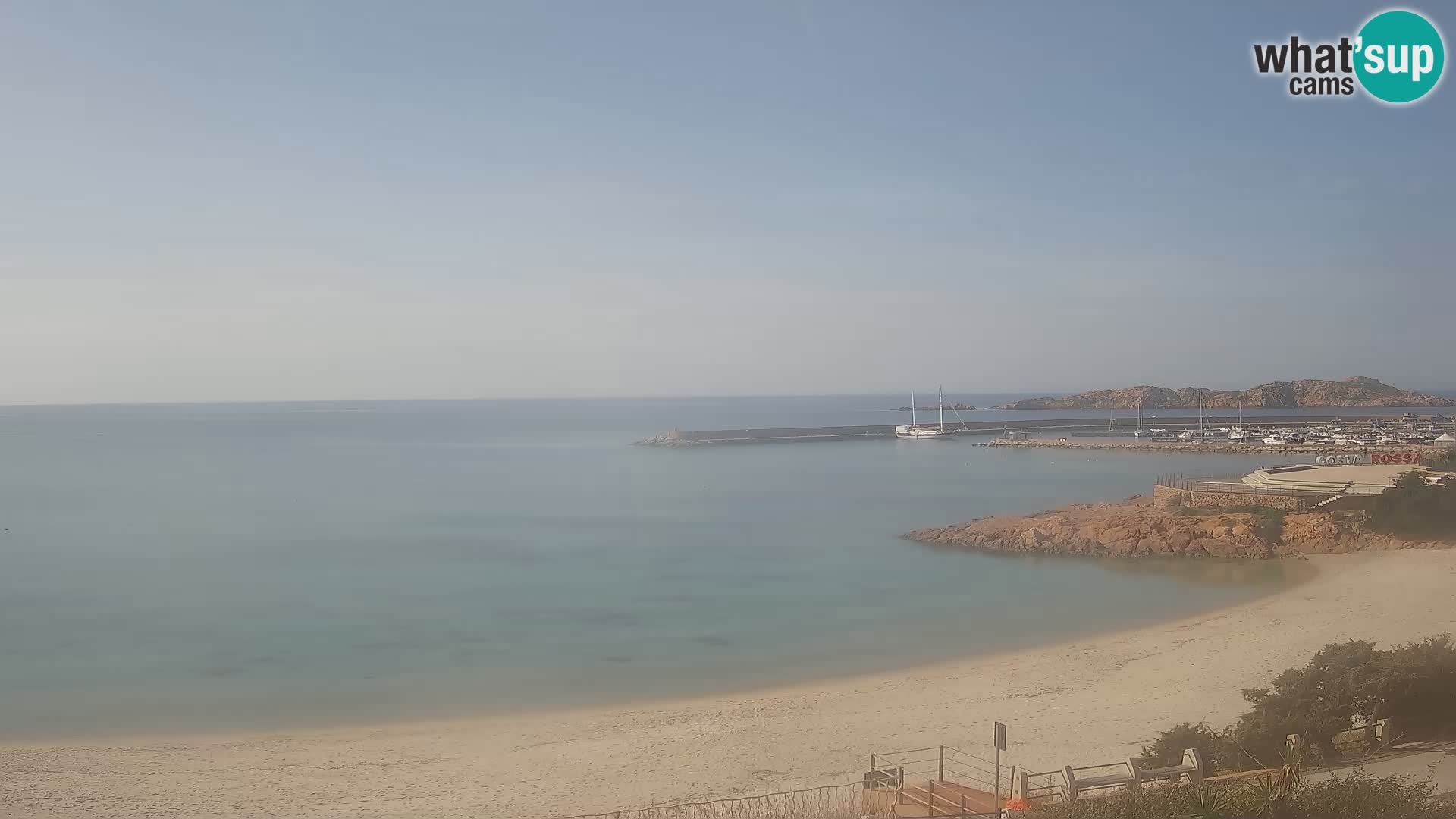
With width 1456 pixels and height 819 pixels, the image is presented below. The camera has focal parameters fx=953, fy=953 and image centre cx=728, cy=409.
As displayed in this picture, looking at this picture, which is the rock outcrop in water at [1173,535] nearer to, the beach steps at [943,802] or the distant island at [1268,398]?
the beach steps at [943,802]

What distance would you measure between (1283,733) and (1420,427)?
73953 mm

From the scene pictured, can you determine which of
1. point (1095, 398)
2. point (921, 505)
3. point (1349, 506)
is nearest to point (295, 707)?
point (1349, 506)

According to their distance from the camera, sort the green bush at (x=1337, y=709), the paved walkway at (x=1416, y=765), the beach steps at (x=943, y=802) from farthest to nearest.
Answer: the green bush at (x=1337, y=709) → the beach steps at (x=943, y=802) → the paved walkway at (x=1416, y=765)

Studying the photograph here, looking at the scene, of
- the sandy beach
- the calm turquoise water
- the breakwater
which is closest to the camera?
the sandy beach

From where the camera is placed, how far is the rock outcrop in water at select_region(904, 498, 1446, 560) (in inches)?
945

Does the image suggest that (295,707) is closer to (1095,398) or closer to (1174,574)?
(1174,574)

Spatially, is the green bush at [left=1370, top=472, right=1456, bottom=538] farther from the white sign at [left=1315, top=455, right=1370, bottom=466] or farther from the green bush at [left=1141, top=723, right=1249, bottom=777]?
the green bush at [left=1141, top=723, right=1249, bottom=777]

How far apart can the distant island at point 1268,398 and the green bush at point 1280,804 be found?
477 ft

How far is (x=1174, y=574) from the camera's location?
902 inches

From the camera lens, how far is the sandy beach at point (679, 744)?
10.4 metres

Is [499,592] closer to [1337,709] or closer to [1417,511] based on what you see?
[1337,709]

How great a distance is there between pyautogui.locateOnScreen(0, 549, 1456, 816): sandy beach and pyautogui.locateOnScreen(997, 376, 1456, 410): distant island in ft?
448

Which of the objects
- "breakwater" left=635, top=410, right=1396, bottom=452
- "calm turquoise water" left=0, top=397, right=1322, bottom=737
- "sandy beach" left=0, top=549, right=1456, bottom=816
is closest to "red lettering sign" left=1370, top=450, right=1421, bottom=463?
"calm turquoise water" left=0, top=397, right=1322, bottom=737

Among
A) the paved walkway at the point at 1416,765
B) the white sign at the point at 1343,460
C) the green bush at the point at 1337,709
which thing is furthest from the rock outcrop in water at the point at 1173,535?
the paved walkway at the point at 1416,765
